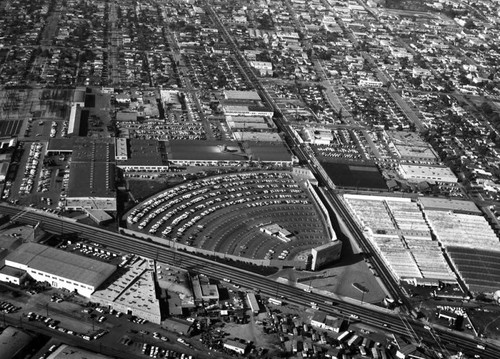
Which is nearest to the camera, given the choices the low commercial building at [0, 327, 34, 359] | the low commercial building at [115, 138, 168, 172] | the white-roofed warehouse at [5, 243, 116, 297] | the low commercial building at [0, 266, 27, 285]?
the low commercial building at [0, 327, 34, 359]

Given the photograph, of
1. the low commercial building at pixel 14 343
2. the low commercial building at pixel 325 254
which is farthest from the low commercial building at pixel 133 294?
the low commercial building at pixel 325 254

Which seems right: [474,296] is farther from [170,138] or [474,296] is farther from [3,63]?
[3,63]

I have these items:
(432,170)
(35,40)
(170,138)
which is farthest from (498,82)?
(35,40)

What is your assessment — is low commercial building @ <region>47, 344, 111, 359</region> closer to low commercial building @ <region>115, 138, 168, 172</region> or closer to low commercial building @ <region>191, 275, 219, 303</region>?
low commercial building @ <region>191, 275, 219, 303</region>

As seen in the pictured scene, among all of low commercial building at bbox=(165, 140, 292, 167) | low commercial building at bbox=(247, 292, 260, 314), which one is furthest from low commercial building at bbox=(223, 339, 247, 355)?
low commercial building at bbox=(165, 140, 292, 167)

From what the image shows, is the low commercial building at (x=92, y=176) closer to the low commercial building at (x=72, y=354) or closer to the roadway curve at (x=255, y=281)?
the roadway curve at (x=255, y=281)

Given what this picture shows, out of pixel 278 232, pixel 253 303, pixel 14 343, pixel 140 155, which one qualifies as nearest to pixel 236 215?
pixel 278 232
